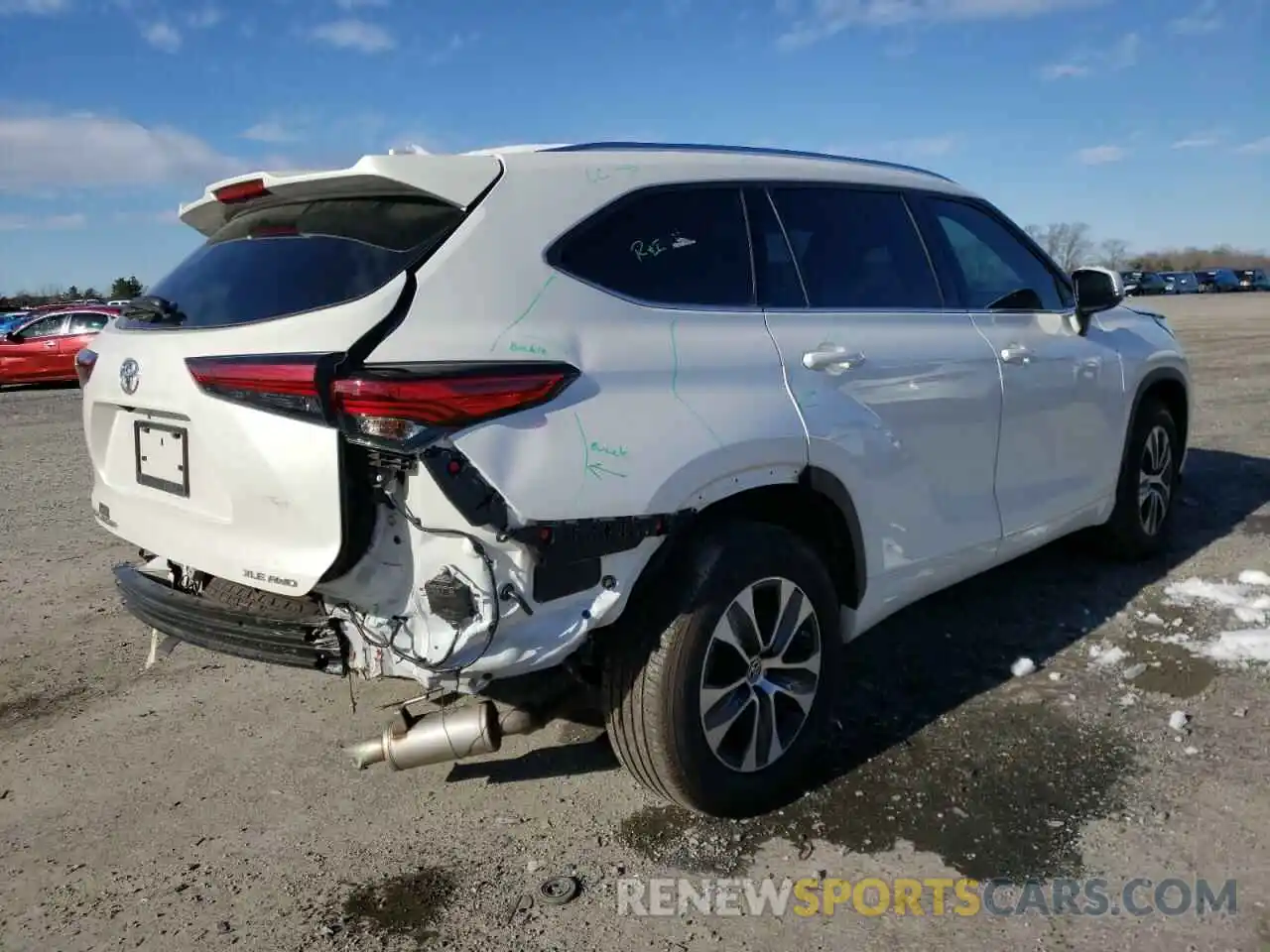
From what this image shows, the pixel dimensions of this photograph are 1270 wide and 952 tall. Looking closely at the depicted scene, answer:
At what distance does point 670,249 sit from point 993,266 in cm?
194

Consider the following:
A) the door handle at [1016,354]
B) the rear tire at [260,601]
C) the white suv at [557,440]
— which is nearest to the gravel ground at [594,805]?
the white suv at [557,440]

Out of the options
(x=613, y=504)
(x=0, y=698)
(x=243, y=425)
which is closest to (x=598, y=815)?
(x=613, y=504)

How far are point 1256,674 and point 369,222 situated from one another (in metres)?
3.72

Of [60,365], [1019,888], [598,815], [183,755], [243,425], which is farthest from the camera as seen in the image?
[60,365]

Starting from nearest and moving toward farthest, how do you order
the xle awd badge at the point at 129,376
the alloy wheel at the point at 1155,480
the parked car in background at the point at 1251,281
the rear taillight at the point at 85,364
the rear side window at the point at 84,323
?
the xle awd badge at the point at 129,376 < the rear taillight at the point at 85,364 < the alloy wheel at the point at 1155,480 < the rear side window at the point at 84,323 < the parked car in background at the point at 1251,281

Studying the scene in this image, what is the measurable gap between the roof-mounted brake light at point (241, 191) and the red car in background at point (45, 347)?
17.0m

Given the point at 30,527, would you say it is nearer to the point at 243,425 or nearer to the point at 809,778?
the point at 243,425

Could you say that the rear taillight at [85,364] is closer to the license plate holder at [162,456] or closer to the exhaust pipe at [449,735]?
the license plate holder at [162,456]

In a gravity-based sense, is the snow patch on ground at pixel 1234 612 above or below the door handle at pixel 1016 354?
below

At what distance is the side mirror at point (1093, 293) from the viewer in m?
4.46

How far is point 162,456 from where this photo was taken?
9.25 feet

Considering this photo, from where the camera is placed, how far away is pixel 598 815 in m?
3.09

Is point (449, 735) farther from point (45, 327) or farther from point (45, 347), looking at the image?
point (45, 327)

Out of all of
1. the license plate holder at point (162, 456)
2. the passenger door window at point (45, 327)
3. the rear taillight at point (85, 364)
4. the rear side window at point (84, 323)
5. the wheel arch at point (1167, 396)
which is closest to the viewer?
the license plate holder at point (162, 456)
